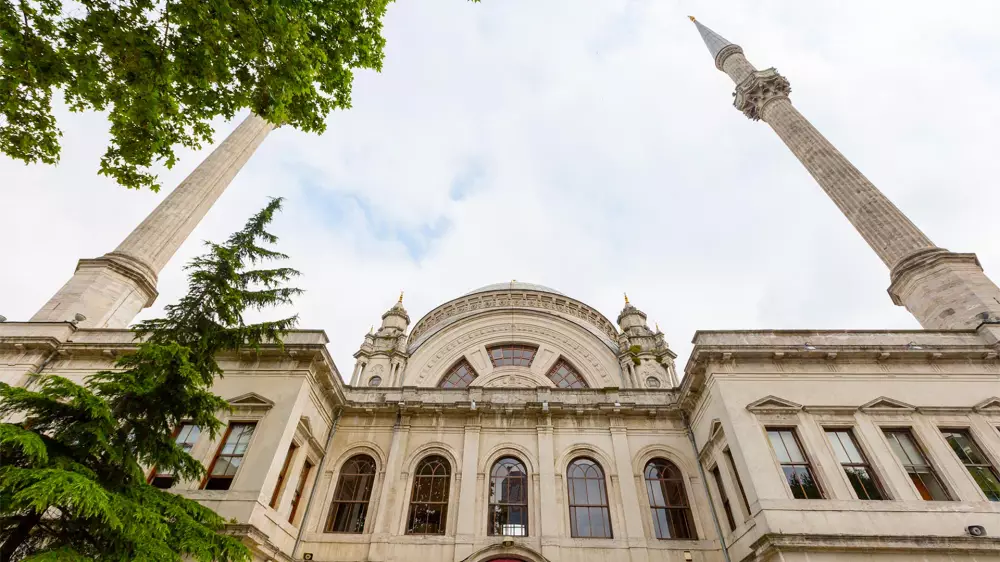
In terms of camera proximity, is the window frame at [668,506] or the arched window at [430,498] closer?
the window frame at [668,506]

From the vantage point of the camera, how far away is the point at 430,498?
13.5 m

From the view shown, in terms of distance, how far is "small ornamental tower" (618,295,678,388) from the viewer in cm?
2083

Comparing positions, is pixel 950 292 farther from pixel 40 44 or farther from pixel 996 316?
pixel 40 44

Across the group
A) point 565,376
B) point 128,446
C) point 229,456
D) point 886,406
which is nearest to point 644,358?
point 565,376

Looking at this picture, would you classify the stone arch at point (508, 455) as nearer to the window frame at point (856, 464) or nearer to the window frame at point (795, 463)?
the window frame at point (795, 463)

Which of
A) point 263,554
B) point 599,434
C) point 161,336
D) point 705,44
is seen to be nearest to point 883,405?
point 599,434

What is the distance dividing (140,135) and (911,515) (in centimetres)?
1755

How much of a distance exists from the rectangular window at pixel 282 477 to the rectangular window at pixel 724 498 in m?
12.2

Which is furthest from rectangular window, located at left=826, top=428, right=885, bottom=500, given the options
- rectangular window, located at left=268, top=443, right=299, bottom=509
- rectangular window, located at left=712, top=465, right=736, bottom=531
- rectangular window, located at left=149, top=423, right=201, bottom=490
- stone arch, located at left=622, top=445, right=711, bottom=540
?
rectangular window, located at left=149, top=423, right=201, bottom=490

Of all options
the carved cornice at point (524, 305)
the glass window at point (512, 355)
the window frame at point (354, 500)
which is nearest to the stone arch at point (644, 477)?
the window frame at point (354, 500)

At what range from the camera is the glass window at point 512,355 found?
865 inches

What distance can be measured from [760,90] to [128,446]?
32025mm

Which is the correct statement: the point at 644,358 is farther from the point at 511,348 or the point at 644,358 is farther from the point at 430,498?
the point at 430,498

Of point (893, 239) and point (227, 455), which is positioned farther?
point (893, 239)
